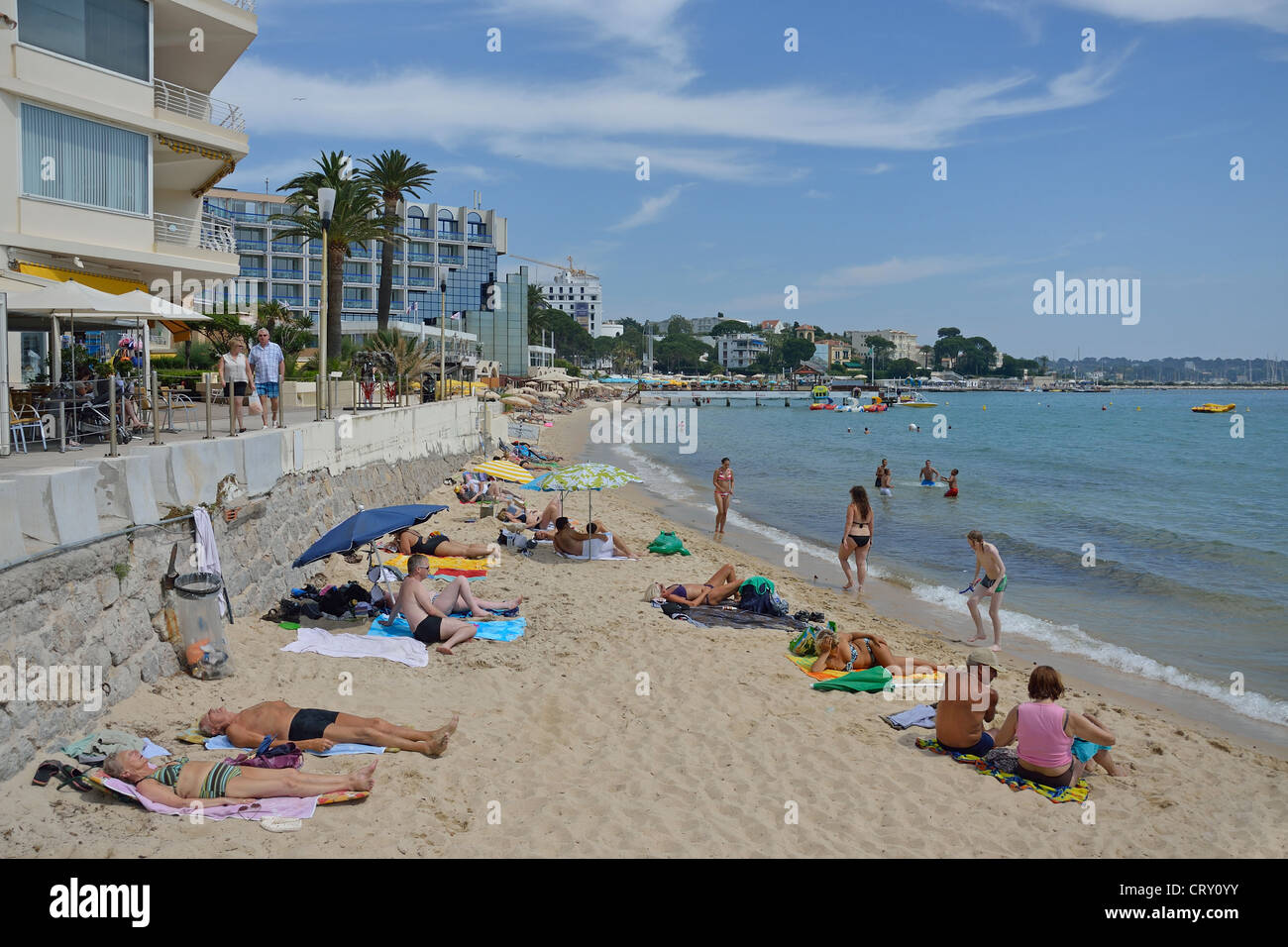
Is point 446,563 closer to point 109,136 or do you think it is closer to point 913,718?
point 913,718

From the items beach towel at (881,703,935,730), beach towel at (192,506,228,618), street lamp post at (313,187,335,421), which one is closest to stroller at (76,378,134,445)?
street lamp post at (313,187,335,421)

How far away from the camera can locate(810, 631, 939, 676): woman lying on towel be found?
361 inches

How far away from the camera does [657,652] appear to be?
948 cm

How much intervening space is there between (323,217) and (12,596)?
25.0 ft

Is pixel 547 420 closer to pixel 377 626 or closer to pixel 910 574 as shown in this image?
pixel 910 574

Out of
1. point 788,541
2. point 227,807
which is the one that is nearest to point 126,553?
point 227,807

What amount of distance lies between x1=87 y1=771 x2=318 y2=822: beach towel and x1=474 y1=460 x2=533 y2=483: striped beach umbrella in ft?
53.3

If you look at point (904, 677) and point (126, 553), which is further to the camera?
point (904, 677)

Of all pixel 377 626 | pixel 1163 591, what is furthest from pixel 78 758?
pixel 1163 591

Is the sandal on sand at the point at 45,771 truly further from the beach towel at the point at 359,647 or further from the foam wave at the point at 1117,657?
the foam wave at the point at 1117,657

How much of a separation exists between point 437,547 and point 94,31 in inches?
487

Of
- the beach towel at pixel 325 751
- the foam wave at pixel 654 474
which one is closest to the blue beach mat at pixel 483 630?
the beach towel at pixel 325 751

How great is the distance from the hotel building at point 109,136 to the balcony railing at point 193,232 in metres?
0.06

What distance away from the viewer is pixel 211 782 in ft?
17.8
